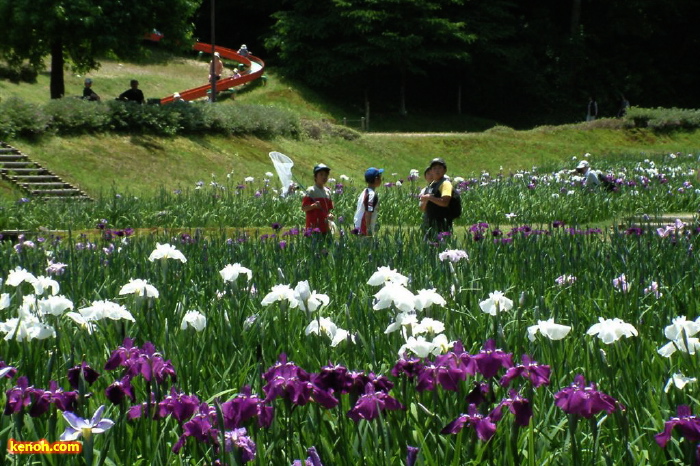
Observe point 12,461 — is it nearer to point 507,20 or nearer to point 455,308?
point 455,308

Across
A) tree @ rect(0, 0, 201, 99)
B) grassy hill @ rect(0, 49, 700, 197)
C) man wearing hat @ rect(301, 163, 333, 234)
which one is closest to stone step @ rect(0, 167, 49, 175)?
grassy hill @ rect(0, 49, 700, 197)

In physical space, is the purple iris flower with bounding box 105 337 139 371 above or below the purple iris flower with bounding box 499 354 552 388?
below

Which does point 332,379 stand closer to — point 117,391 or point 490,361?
point 490,361

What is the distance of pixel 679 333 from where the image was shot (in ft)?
9.12

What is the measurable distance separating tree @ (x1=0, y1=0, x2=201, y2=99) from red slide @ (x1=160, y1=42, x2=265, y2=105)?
6.45m

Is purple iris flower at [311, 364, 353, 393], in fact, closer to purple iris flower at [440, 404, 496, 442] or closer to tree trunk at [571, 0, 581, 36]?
purple iris flower at [440, 404, 496, 442]

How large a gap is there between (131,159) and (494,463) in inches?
780

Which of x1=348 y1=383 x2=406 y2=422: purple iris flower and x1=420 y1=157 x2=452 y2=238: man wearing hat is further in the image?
x1=420 y1=157 x2=452 y2=238: man wearing hat

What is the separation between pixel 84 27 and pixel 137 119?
11.5 ft

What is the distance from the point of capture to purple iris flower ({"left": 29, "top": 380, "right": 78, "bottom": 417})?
2.29m

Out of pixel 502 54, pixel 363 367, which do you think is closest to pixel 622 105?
pixel 502 54

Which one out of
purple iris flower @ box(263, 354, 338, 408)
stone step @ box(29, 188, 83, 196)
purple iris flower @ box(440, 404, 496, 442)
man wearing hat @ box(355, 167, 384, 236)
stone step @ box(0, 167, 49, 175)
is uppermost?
purple iris flower @ box(263, 354, 338, 408)

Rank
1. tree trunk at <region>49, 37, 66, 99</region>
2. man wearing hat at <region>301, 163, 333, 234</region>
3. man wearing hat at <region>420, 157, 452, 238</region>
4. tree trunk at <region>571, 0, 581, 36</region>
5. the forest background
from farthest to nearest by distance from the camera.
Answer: tree trunk at <region>571, 0, 581, 36</region>, the forest background, tree trunk at <region>49, 37, 66, 99</region>, man wearing hat at <region>301, 163, 333, 234</region>, man wearing hat at <region>420, 157, 452, 238</region>

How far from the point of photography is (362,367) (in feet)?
11.4
